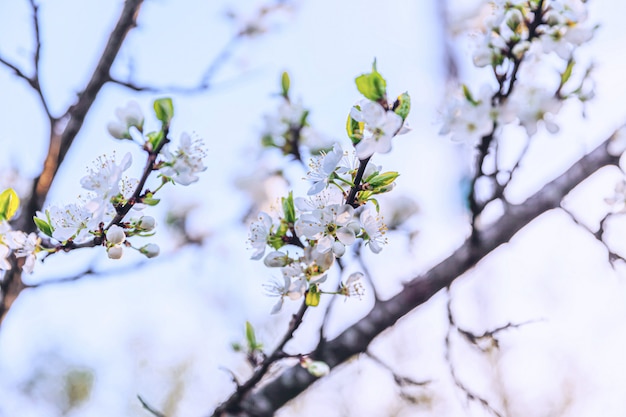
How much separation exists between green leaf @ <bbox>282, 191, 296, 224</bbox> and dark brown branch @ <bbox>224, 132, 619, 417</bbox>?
32cm

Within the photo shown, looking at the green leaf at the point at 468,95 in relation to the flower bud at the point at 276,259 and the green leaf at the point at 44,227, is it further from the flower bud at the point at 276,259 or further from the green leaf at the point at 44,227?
the green leaf at the point at 44,227

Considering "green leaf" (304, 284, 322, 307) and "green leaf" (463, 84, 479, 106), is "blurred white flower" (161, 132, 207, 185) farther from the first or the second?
"green leaf" (463, 84, 479, 106)

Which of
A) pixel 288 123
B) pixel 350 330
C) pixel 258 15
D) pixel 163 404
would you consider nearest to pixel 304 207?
pixel 350 330

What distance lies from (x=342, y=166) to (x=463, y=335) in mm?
479

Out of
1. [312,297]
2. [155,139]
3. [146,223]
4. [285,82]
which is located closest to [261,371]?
[312,297]

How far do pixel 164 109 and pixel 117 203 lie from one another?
158 millimetres

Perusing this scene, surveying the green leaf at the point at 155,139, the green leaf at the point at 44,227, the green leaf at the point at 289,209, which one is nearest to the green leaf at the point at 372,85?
the green leaf at the point at 289,209

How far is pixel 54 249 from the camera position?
2.74 feet

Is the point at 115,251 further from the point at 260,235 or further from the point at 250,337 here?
the point at 250,337

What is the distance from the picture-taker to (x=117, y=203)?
80 cm

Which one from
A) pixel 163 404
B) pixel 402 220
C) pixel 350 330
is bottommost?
pixel 163 404

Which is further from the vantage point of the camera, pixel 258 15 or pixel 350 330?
pixel 258 15

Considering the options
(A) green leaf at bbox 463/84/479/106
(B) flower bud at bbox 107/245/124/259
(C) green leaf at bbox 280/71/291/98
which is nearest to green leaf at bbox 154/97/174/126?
(B) flower bud at bbox 107/245/124/259

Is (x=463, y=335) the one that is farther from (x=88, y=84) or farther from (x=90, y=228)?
(x=88, y=84)
